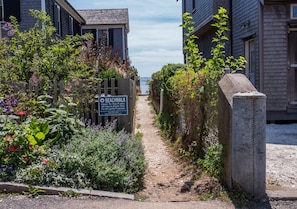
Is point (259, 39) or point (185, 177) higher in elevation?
point (259, 39)

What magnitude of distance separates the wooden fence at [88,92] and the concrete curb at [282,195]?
328cm

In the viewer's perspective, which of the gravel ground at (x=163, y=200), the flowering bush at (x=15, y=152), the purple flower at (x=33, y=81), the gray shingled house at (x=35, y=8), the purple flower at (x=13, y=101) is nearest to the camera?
the gravel ground at (x=163, y=200)

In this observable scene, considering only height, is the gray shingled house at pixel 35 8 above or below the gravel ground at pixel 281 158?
above

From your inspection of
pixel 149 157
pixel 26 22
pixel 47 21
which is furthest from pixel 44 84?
pixel 26 22

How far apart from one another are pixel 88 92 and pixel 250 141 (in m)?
3.52

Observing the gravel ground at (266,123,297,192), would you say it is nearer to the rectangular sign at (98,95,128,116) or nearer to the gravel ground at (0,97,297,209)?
the gravel ground at (0,97,297,209)

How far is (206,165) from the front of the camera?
5531 mm

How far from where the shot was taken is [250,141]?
468cm

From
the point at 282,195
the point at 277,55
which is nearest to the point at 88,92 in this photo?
the point at 282,195

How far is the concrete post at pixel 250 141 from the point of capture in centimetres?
467

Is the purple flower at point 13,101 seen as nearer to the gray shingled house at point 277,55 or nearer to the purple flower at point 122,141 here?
the purple flower at point 122,141

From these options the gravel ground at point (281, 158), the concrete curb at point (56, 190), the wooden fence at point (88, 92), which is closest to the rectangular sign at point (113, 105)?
the wooden fence at point (88, 92)

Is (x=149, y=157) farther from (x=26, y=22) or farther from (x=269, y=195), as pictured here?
(x=26, y=22)

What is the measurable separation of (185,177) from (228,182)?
1069 millimetres
